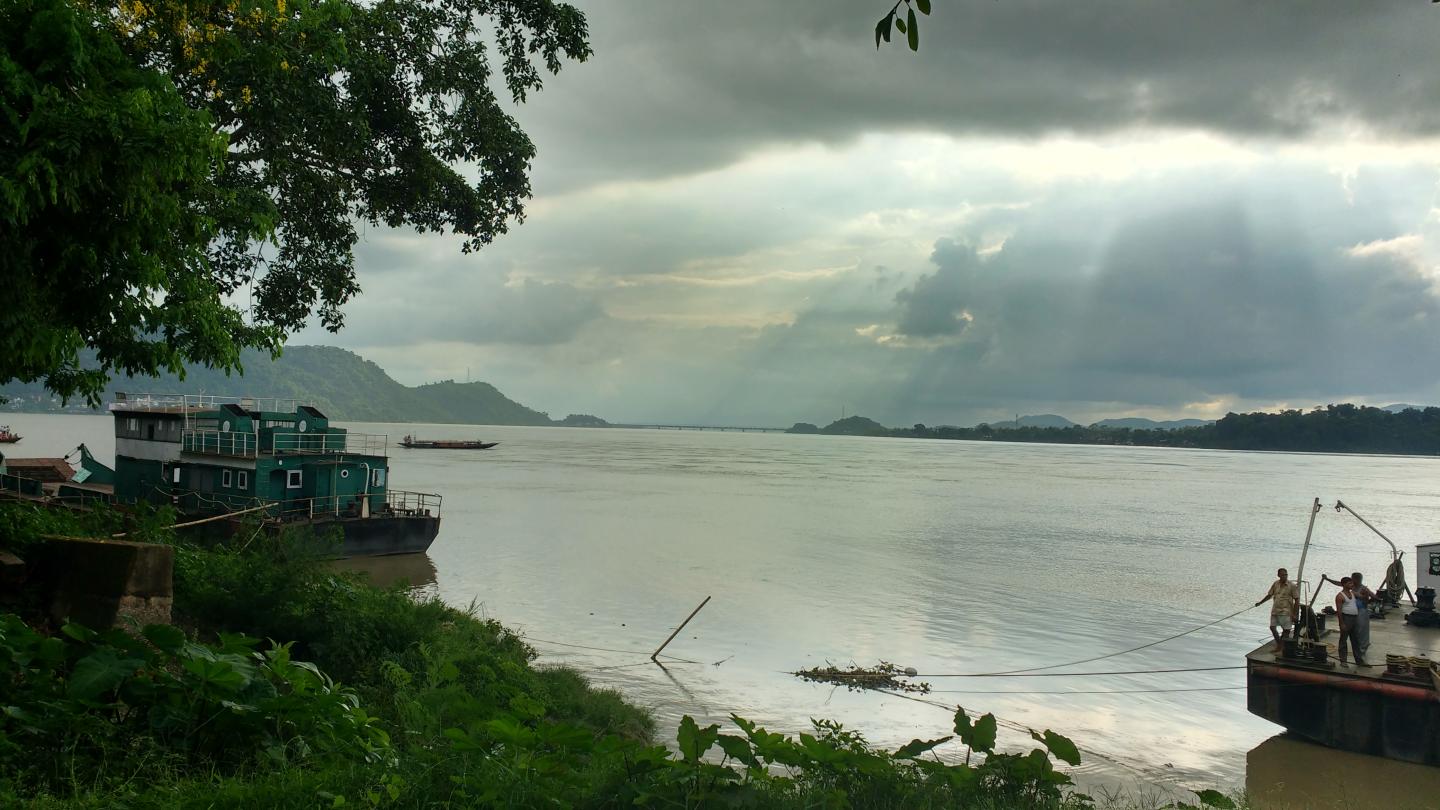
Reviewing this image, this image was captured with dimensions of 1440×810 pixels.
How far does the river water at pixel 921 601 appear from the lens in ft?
58.4

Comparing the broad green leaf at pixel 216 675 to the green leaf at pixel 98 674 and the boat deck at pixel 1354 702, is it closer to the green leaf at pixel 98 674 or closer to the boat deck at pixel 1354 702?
the green leaf at pixel 98 674

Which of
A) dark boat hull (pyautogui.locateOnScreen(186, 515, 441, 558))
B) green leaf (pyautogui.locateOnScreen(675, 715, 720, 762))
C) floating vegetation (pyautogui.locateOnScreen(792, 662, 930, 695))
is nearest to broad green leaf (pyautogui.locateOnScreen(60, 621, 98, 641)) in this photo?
green leaf (pyautogui.locateOnScreen(675, 715, 720, 762))

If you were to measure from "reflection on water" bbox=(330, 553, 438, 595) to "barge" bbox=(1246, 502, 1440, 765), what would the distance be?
2464 cm

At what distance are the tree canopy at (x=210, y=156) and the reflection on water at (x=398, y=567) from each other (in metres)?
18.0

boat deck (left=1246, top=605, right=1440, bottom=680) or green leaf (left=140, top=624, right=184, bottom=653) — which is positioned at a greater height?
green leaf (left=140, top=624, right=184, bottom=653)

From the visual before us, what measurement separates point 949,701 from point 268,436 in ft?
89.2

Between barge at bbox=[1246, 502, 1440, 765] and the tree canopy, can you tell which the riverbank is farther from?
barge at bbox=[1246, 502, 1440, 765]

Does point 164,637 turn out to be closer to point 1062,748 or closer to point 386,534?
point 1062,748

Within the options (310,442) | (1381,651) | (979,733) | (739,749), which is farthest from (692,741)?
(310,442)

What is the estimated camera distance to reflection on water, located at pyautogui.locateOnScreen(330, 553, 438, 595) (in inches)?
1262

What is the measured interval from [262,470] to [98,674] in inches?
1196

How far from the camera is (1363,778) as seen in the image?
621 inches

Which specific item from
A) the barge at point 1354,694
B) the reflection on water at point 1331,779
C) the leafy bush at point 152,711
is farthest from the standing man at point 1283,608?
the leafy bush at point 152,711

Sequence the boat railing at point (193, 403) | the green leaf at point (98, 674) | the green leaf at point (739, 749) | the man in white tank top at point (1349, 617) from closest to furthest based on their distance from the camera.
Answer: the green leaf at point (98, 674) < the green leaf at point (739, 749) < the man in white tank top at point (1349, 617) < the boat railing at point (193, 403)
